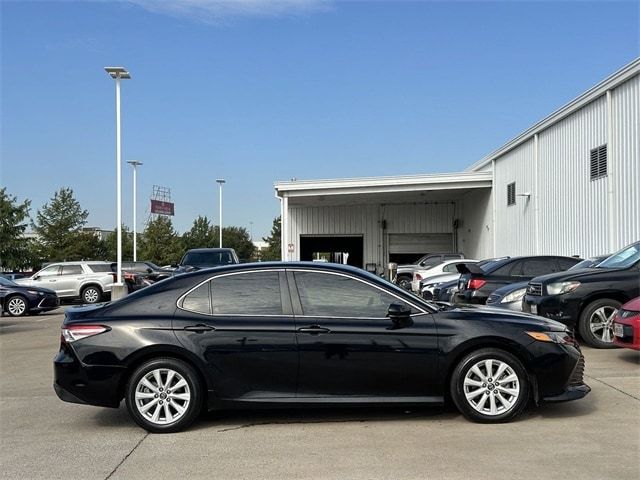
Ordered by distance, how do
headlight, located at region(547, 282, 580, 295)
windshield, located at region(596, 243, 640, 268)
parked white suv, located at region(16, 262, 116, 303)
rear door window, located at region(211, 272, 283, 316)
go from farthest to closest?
parked white suv, located at region(16, 262, 116, 303) → windshield, located at region(596, 243, 640, 268) → headlight, located at region(547, 282, 580, 295) → rear door window, located at region(211, 272, 283, 316)

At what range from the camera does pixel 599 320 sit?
9.70 metres

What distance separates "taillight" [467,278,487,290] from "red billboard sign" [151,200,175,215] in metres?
51.9

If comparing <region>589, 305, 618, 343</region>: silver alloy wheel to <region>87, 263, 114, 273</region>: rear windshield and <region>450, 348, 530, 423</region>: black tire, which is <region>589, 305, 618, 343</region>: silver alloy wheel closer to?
<region>450, 348, 530, 423</region>: black tire

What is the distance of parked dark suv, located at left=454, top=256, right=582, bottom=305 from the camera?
13.2 meters

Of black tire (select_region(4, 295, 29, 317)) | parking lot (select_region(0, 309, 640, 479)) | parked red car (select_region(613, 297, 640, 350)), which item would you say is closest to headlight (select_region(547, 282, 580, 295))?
parked red car (select_region(613, 297, 640, 350))

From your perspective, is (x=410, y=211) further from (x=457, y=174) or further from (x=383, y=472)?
(x=383, y=472)

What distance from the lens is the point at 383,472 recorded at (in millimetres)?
4652

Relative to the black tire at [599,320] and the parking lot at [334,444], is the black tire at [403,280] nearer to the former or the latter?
the black tire at [599,320]

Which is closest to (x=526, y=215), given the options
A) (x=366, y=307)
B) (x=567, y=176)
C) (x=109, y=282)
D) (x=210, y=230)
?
(x=567, y=176)

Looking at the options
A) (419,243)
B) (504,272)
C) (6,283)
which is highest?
(419,243)

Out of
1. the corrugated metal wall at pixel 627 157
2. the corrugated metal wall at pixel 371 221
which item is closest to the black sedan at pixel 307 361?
the corrugated metal wall at pixel 627 157

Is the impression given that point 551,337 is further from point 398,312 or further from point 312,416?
point 312,416

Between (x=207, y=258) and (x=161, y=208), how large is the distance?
145 feet

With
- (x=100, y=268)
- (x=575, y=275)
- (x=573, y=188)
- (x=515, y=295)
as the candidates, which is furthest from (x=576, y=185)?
(x=100, y=268)
